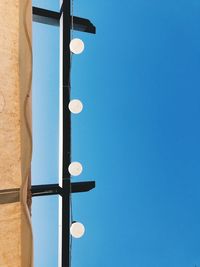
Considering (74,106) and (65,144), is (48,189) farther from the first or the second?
(74,106)

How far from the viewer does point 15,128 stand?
0.98 m

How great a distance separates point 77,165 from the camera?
248 centimetres

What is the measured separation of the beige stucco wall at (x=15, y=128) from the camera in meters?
0.94

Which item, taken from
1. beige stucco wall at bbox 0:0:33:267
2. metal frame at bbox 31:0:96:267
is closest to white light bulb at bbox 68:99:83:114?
metal frame at bbox 31:0:96:267

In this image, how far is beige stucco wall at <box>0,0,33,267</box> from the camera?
3.10 feet

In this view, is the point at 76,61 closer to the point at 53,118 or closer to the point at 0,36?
the point at 53,118

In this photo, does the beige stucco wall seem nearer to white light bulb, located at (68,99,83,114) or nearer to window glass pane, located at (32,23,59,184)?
white light bulb, located at (68,99,83,114)

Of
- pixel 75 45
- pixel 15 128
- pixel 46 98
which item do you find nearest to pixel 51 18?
pixel 75 45

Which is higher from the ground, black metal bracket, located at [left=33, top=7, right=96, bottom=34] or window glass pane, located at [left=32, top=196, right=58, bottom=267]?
black metal bracket, located at [left=33, top=7, right=96, bottom=34]

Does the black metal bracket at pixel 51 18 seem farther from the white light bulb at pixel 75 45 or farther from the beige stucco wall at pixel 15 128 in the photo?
the beige stucco wall at pixel 15 128

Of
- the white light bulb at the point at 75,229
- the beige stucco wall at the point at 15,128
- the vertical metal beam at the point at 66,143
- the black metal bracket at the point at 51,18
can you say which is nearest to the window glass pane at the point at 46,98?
the black metal bracket at the point at 51,18

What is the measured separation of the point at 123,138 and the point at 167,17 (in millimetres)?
1863

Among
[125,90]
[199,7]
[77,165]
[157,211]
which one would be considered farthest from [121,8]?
[157,211]

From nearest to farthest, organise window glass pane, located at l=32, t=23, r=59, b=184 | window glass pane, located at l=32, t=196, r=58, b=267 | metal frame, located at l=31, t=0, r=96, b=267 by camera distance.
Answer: metal frame, located at l=31, t=0, r=96, b=267, window glass pane, located at l=32, t=23, r=59, b=184, window glass pane, located at l=32, t=196, r=58, b=267
